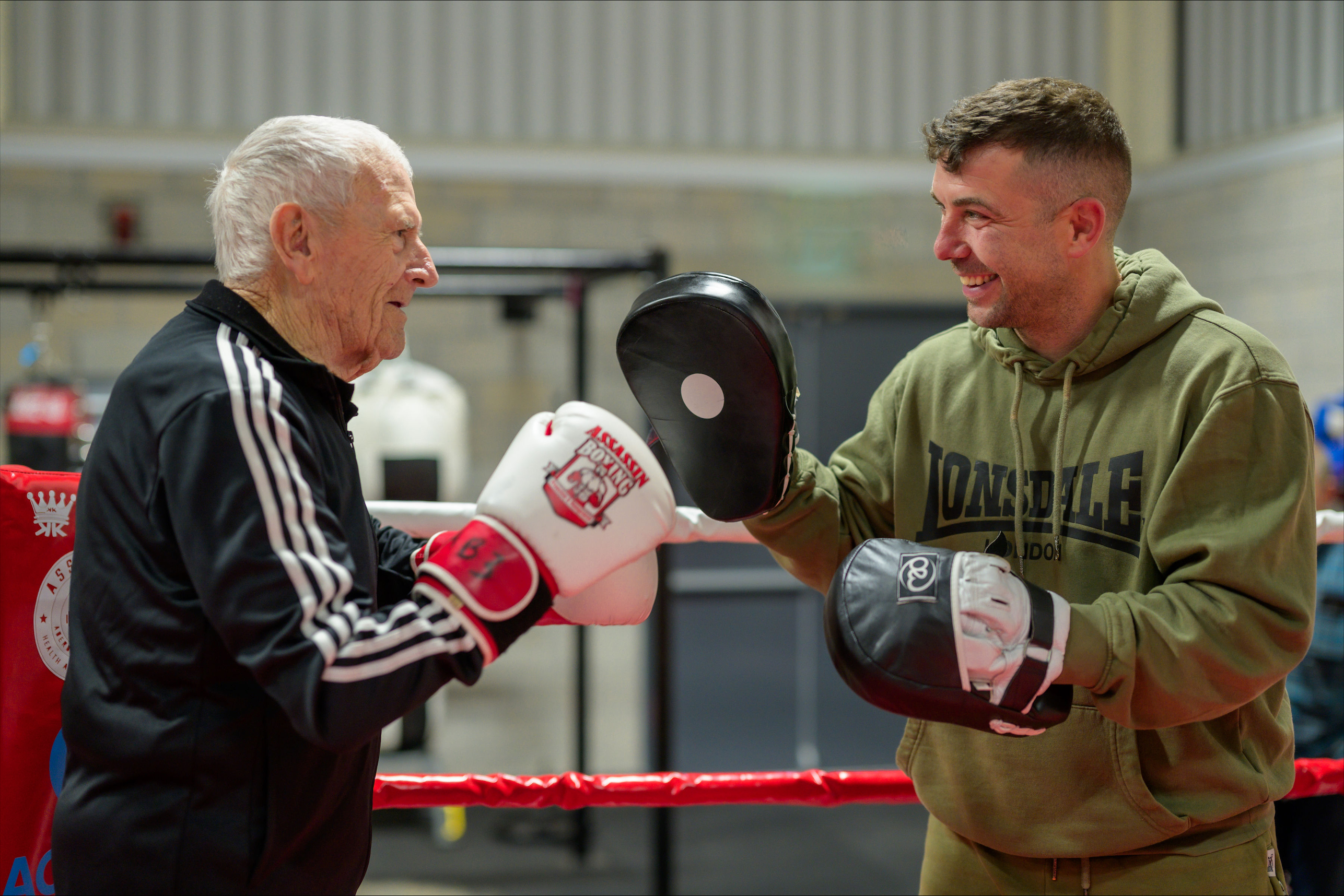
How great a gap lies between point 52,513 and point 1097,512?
3.94 feet

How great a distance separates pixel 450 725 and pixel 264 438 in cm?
382

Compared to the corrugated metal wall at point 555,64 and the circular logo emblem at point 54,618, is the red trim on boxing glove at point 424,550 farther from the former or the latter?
the corrugated metal wall at point 555,64

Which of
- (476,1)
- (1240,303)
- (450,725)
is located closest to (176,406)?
(450,725)

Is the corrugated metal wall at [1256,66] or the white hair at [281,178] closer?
the white hair at [281,178]

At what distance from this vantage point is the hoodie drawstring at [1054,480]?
1.26 m

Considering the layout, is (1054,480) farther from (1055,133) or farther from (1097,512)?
(1055,133)

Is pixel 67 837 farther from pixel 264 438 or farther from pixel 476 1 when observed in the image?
pixel 476 1

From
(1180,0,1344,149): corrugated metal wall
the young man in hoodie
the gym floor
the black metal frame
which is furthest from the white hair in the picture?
(1180,0,1344,149): corrugated metal wall

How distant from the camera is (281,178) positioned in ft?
3.54

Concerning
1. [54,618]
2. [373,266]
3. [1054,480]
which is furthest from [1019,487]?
[54,618]

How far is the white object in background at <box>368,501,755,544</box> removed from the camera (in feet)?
4.88

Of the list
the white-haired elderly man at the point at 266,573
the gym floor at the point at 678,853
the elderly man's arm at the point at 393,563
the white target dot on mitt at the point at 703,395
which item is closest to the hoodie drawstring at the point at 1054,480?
the white target dot on mitt at the point at 703,395

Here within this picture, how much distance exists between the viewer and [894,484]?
1.39 m

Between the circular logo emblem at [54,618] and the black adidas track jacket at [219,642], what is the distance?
303mm
